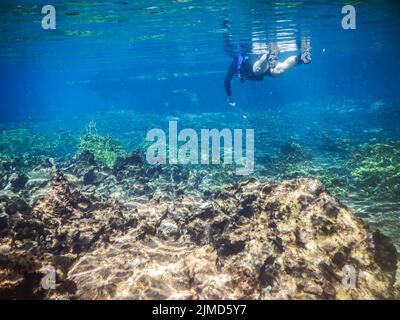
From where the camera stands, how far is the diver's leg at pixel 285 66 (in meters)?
12.6

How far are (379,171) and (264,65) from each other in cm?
723

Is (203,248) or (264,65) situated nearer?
(203,248)

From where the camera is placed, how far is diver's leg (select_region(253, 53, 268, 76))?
41.1ft

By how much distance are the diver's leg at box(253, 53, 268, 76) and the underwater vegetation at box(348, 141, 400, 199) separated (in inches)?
262

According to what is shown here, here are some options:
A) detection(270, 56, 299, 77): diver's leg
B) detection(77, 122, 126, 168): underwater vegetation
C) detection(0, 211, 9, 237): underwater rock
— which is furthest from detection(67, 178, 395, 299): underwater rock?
detection(77, 122, 126, 168): underwater vegetation

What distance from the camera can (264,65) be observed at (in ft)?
42.0

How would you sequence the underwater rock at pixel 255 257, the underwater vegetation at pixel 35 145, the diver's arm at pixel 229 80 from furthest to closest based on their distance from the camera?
the underwater vegetation at pixel 35 145 < the diver's arm at pixel 229 80 < the underwater rock at pixel 255 257

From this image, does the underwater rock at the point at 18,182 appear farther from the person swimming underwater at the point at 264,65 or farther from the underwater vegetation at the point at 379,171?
the underwater vegetation at the point at 379,171

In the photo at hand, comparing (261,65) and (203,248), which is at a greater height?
(261,65)

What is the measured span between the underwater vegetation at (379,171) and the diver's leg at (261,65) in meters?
6.65

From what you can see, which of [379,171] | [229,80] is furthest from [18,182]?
[379,171]

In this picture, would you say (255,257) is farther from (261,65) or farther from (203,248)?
(261,65)

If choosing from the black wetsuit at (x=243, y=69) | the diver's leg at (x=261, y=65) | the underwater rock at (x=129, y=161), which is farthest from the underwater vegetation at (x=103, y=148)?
the diver's leg at (x=261, y=65)

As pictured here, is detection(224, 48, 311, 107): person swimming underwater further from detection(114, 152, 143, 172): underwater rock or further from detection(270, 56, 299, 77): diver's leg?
detection(114, 152, 143, 172): underwater rock
